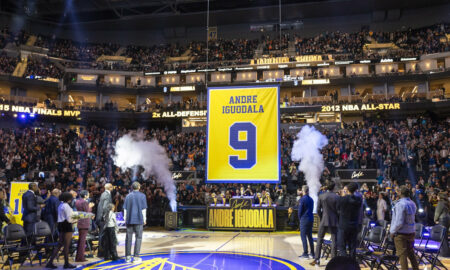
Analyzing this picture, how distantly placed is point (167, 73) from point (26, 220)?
109 feet

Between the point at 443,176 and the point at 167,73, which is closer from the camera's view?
the point at 443,176

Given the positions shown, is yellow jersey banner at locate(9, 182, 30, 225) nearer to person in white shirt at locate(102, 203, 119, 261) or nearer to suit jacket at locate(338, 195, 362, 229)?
person in white shirt at locate(102, 203, 119, 261)

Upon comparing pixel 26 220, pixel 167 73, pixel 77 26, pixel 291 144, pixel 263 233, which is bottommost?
pixel 263 233

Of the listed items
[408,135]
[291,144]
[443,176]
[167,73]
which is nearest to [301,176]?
[291,144]

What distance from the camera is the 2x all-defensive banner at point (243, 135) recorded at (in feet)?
34.1

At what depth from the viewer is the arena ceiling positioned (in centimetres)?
4209

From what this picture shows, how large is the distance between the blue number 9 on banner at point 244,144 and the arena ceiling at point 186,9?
33920mm

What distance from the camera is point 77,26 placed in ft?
158

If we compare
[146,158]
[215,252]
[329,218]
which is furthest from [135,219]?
[146,158]

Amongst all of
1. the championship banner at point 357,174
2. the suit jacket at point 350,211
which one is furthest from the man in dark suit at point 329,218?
the championship banner at point 357,174

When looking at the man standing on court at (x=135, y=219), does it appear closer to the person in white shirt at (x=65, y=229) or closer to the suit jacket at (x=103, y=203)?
the suit jacket at (x=103, y=203)

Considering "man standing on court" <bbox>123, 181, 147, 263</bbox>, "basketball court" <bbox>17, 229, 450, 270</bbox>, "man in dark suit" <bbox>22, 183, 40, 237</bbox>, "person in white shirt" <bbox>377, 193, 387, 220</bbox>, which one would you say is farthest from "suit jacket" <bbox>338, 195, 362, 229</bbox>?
"man in dark suit" <bbox>22, 183, 40, 237</bbox>

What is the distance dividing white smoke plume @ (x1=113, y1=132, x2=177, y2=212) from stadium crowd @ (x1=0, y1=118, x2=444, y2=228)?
61cm

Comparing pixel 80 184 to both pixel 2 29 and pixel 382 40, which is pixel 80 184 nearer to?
pixel 2 29
